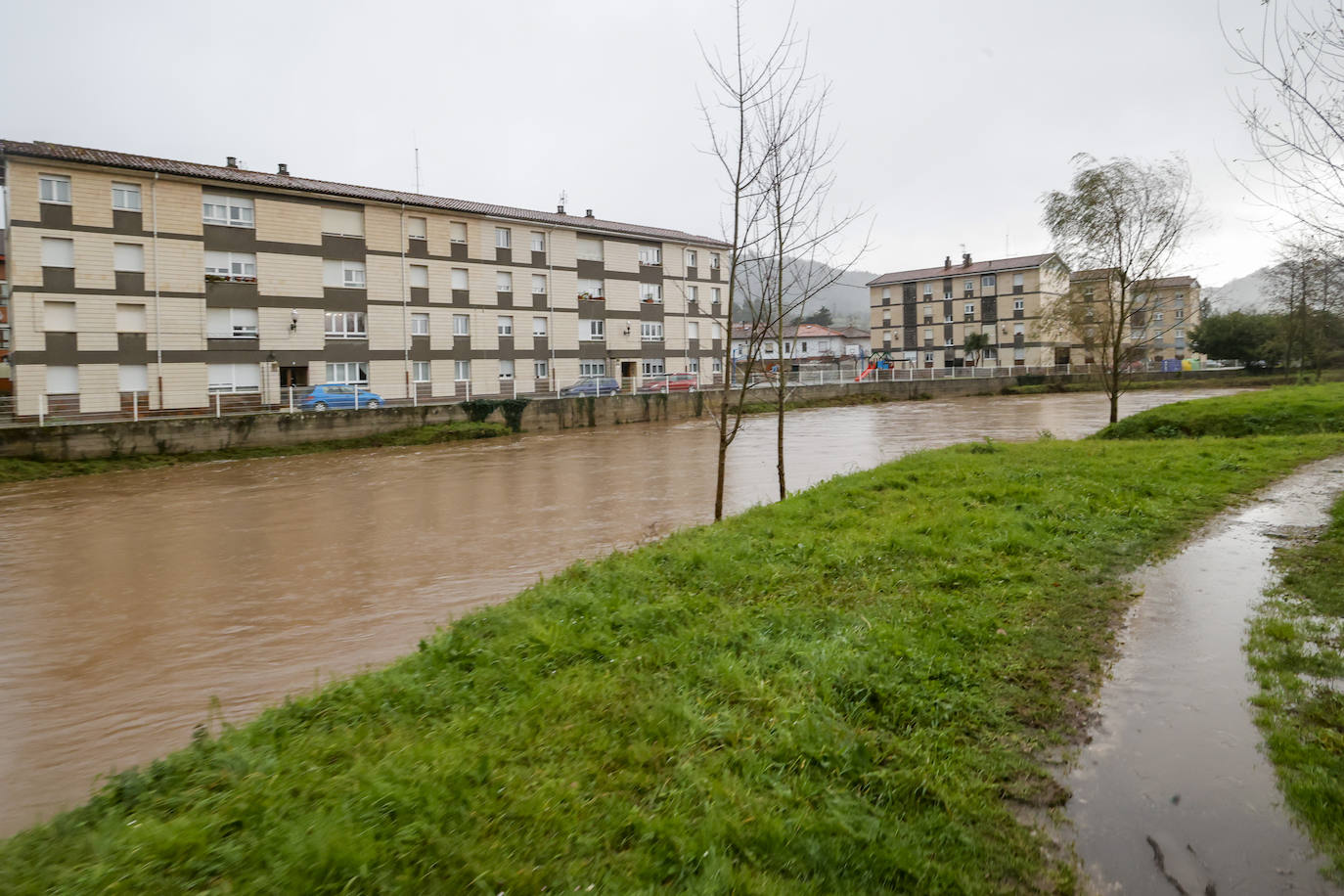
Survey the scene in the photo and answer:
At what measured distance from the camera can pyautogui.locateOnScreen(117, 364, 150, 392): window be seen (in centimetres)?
3055

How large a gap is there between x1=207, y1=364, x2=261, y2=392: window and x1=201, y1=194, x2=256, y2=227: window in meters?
5.83

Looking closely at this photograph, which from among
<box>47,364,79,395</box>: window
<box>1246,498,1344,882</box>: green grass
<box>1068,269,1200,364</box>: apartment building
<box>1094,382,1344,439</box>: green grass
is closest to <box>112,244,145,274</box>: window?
<box>47,364,79,395</box>: window

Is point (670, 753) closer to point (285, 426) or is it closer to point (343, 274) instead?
point (285, 426)

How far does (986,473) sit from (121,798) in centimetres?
1083

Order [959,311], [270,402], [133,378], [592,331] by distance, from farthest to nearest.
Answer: [959,311]
[592,331]
[270,402]
[133,378]

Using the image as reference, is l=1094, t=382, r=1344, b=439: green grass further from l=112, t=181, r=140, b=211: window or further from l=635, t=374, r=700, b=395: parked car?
l=112, t=181, r=140, b=211: window

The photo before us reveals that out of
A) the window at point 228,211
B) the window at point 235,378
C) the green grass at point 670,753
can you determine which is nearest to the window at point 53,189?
the window at point 228,211

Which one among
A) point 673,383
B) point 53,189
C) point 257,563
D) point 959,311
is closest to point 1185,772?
point 257,563

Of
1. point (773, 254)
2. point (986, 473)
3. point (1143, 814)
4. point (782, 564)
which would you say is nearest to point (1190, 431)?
point (986, 473)

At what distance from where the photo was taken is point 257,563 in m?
11.8

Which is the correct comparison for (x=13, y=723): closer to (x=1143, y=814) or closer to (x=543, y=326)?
(x=1143, y=814)

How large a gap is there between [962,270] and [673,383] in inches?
1817

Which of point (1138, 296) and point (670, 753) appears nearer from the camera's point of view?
point (670, 753)

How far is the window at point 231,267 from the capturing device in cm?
3284
